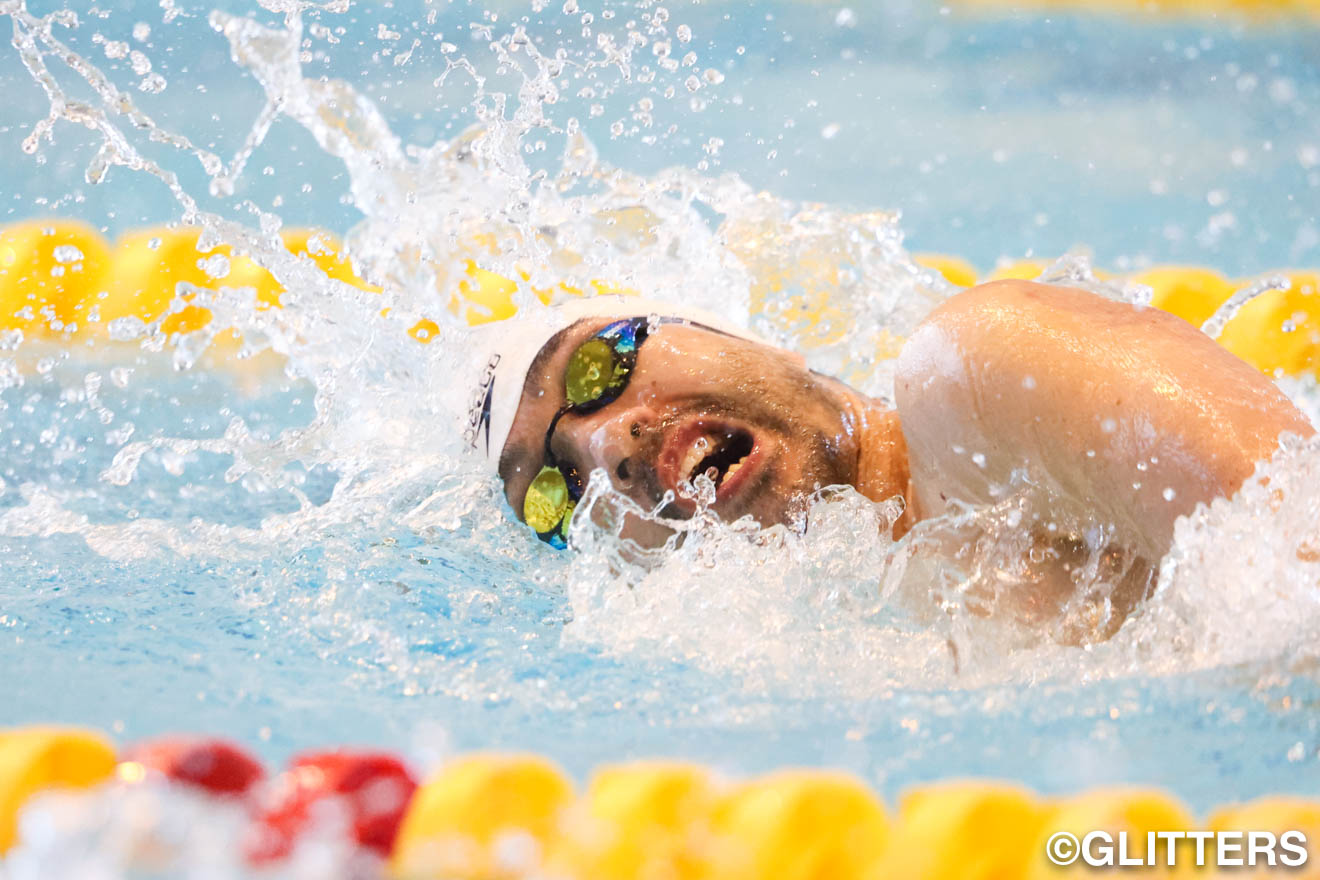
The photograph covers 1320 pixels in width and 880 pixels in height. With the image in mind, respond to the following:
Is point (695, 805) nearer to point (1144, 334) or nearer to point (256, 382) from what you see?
point (1144, 334)

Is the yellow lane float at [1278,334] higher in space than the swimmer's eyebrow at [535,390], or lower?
lower

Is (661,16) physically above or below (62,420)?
above

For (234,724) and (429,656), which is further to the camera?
(429,656)

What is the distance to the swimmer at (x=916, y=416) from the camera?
1295 millimetres

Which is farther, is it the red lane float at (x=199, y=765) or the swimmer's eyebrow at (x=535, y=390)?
the swimmer's eyebrow at (x=535, y=390)

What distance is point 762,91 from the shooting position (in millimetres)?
4641

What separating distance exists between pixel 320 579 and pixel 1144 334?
3.68ft

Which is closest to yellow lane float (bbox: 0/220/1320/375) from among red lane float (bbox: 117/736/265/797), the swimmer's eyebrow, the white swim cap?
the white swim cap

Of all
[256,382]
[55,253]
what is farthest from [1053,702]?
[55,253]

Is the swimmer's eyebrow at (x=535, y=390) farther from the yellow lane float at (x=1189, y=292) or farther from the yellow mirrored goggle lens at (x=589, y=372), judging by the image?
the yellow lane float at (x=1189, y=292)

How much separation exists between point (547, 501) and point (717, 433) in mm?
286

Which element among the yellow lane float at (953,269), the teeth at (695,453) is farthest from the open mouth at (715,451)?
the yellow lane float at (953,269)

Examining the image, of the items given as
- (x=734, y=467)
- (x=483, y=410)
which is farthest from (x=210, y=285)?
(x=734, y=467)

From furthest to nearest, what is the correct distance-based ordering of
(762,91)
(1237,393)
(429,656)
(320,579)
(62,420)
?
(762,91), (62,420), (320,579), (429,656), (1237,393)
